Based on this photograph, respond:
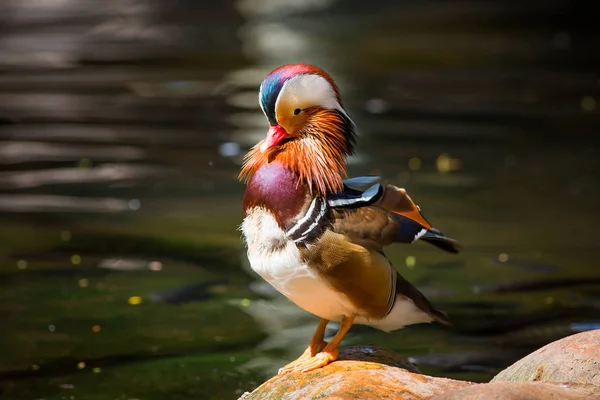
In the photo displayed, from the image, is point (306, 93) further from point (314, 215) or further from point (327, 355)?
point (327, 355)

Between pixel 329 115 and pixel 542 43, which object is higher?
pixel 329 115

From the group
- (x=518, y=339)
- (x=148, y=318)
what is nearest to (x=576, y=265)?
(x=518, y=339)

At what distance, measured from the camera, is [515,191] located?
8508 millimetres

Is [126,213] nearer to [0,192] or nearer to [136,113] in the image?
[0,192]

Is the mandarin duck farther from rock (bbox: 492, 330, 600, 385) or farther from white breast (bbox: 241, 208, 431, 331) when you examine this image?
rock (bbox: 492, 330, 600, 385)

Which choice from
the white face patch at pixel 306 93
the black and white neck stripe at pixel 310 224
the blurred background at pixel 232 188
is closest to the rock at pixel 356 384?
the black and white neck stripe at pixel 310 224

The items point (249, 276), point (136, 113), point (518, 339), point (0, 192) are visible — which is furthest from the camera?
point (136, 113)

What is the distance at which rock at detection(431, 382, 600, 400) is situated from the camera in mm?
3303

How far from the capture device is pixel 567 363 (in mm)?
3912

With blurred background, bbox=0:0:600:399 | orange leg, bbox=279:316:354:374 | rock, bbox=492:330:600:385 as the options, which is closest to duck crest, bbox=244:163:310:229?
orange leg, bbox=279:316:354:374

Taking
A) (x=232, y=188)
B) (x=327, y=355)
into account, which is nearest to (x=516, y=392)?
(x=327, y=355)

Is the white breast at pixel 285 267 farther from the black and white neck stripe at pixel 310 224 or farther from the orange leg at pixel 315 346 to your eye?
the orange leg at pixel 315 346

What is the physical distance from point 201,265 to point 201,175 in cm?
218

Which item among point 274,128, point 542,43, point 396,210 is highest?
point 274,128
